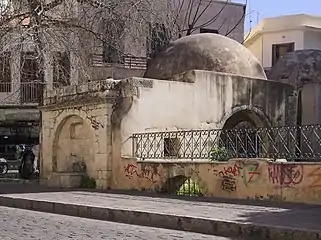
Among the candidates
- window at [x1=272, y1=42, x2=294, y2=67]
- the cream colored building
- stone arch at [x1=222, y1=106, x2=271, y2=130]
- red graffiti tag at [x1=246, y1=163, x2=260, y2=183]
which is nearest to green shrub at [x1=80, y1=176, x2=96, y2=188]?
stone arch at [x1=222, y1=106, x2=271, y2=130]

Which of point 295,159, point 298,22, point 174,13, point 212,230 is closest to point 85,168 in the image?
point 295,159

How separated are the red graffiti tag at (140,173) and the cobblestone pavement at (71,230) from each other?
10.9ft

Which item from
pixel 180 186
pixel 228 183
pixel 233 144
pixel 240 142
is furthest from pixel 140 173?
pixel 228 183

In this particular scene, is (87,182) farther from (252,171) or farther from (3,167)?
(3,167)

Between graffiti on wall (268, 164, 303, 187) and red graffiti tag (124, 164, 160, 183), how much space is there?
11.6 ft

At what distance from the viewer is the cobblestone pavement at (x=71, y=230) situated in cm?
942

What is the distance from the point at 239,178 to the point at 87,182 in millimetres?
5965

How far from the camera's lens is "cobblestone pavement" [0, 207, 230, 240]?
30.9 ft

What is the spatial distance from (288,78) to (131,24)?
6.77 meters

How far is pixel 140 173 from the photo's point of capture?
15820 mm

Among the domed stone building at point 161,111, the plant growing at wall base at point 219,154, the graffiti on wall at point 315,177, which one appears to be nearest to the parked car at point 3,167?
the domed stone building at point 161,111

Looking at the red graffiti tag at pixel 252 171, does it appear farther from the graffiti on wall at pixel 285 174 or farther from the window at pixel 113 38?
the window at pixel 113 38

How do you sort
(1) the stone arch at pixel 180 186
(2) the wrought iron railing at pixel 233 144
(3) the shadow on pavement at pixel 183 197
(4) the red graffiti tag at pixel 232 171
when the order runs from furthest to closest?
(1) the stone arch at pixel 180 186
(4) the red graffiti tag at pixel 232 171
(2) the wrought iron railing at pixel 233 144
(3) the shadow on pavement at pixel 183 197

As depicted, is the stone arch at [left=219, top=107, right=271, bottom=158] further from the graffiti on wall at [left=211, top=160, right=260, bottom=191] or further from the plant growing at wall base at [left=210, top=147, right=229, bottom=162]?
the graffiti on wall at [left=211, top=160, right=260, bottom=191]
